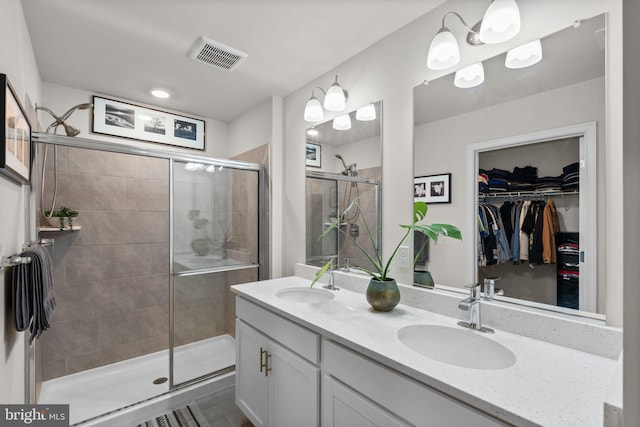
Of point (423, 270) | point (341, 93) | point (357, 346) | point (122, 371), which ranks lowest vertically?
point (122, 371)

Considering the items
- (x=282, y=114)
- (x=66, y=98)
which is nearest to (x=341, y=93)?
(x=282, y=114)

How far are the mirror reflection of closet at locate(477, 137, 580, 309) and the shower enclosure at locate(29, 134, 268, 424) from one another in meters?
1.78

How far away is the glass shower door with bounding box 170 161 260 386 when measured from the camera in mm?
2264

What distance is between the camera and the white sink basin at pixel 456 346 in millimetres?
1114

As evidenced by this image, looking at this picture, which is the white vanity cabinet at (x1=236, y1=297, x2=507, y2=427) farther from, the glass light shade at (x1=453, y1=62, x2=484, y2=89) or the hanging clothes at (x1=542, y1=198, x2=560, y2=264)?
the glass light shade at (x1=453, y1=62, x2=484, y2=89)

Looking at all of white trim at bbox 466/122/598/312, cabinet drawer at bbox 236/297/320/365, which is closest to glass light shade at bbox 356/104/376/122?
white trim at bbox 466/122/598/312

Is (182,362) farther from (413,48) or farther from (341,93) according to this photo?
(413,48)

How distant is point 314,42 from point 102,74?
157cm

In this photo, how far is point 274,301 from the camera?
5.32ft

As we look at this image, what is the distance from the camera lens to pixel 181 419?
1978 millimetres

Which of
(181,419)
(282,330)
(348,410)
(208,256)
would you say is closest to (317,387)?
(348,410)

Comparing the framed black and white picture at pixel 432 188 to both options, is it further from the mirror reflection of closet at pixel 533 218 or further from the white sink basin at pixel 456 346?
the white sink basin at pixel 456 346

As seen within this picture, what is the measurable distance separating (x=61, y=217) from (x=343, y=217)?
6.79 ft

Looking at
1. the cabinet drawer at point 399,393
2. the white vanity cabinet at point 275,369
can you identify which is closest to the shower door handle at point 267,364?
the white vanity cabinet at point 275,369
